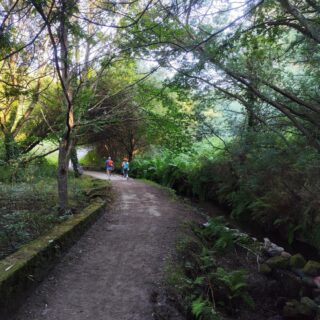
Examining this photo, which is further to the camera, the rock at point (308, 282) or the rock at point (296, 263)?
the rock at point (296, 263)

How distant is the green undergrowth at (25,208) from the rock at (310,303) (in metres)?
5.20

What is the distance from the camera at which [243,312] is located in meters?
6.14

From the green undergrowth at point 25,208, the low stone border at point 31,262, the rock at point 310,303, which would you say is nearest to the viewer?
the low stone border at point 31,262

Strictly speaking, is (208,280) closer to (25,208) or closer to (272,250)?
(272,250)

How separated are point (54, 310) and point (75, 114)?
623 centimetres

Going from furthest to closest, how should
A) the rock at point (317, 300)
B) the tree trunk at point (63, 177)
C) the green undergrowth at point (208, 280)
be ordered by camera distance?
the tree trunk at point (63, 177) < the rock at point (317, 300) < the green undergrowth at point (208, 280)

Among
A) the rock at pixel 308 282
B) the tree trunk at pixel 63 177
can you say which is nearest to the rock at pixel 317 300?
the rock at pixel 308 282

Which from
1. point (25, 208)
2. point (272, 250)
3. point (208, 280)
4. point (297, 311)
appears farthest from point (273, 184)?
point (25, 208)

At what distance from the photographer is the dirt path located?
15.2ft

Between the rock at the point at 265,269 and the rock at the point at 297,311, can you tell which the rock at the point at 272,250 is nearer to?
the rock at the point at 265,269

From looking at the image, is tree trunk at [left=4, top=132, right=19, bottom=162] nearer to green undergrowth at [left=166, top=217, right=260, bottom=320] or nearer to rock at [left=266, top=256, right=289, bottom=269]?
green undergrowth at [left=166, top=217, right=260, bottom=320]

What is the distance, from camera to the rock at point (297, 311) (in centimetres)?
620

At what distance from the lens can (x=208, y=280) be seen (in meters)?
6.12

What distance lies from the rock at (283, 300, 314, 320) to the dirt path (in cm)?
242
